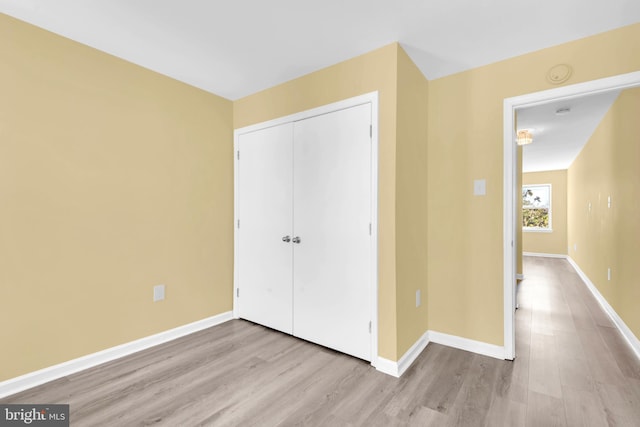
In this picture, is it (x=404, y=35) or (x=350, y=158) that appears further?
(x=350, y=158)

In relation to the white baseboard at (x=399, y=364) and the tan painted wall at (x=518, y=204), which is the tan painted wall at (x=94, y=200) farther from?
the tan painted wall at (x=518, y=204)

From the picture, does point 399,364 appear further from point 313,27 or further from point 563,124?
point 563,124

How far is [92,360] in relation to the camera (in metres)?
2.30

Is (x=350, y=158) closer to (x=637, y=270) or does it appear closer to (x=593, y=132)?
(x=637, y=270)

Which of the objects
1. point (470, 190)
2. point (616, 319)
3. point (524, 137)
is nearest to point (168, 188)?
point (470, 190)

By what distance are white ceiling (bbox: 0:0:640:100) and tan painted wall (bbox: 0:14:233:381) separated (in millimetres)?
273

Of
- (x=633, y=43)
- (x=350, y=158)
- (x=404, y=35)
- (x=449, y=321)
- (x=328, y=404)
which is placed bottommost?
(x=328, y=404)

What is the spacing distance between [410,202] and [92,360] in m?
2.72

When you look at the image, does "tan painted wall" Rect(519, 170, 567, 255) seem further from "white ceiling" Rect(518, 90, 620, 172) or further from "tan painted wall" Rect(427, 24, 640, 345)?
"tan painted wall" Rect(427, 24, 640, 345)

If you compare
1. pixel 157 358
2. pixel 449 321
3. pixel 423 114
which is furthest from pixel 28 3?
pixel 449 321

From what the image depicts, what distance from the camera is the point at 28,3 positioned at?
6.09 ft

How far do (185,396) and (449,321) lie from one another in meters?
2.13

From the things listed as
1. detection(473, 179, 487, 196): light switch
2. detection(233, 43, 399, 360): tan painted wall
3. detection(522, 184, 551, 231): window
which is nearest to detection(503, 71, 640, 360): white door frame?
detection(473, 179, 487, 196): light switch
